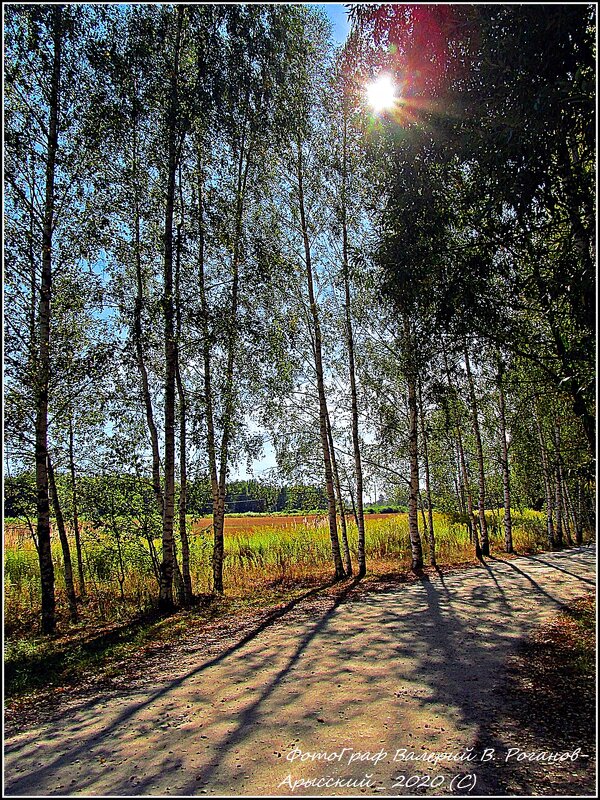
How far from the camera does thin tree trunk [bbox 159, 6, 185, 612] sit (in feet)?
28.9

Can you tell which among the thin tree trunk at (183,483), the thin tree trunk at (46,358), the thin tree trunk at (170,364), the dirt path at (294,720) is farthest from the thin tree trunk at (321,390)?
the thin tree trunk at (46,358)

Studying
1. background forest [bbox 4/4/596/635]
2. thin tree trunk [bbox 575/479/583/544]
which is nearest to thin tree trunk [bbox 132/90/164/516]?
background forest [bbox 4/4/596/635]

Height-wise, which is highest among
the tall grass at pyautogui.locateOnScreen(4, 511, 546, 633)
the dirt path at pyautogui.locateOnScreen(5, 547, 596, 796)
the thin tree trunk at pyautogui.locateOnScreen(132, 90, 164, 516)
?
the thin tree trunk at pyautogui.locateOnScreen(132, 90, 164, 516)

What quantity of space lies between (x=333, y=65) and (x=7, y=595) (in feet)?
49.3

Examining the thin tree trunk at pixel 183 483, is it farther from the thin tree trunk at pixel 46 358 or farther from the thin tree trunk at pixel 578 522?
the thin tree trunk at pixel 578 522

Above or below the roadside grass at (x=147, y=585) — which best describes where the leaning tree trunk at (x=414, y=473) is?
above

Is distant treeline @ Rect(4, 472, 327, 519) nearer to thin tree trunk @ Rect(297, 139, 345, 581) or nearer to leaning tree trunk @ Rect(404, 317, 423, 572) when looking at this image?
thin tree trunk @ Rect(297, 139, 345, 581)

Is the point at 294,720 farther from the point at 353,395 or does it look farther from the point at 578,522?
the point at 578,522

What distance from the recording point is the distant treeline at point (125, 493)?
27.5 ft

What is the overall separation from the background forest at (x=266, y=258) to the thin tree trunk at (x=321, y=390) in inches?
3.1

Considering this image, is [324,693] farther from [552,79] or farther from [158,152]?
[158,152]

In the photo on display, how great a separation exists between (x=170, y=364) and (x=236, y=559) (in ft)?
27.0

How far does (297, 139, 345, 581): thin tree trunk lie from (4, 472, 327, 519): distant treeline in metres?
0.93

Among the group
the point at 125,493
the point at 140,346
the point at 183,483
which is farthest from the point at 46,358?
the point at 183,483
